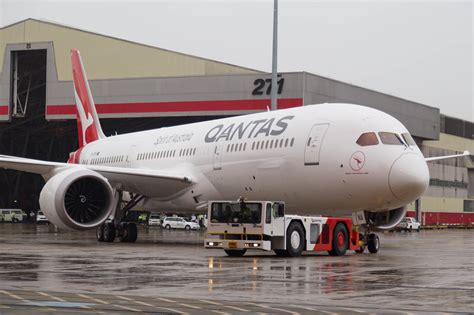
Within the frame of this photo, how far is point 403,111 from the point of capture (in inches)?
2486

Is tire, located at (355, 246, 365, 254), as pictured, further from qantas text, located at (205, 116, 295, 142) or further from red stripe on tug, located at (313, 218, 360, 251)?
qantas text, located at (205, 116, 295, 142)

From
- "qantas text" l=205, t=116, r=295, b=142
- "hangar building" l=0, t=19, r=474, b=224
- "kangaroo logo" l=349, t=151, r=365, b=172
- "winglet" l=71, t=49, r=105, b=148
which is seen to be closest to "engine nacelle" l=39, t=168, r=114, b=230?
"qantas text" l=205, t=116, r=295, b=142

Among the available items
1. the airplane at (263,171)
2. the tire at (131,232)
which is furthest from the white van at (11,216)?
the tire at (131,232)

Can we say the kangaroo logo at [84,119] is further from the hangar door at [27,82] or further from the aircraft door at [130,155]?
the hangar door at [27,82]

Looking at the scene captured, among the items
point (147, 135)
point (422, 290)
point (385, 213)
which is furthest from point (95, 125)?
point (422, 290)

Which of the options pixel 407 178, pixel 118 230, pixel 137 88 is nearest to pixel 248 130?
pixel 407 178

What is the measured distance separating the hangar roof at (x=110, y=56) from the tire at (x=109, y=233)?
26834mm

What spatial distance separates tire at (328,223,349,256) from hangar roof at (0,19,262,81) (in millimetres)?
35035

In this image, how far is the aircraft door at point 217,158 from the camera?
92.1 ft

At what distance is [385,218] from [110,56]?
37.4 meters

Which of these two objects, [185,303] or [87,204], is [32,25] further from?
[185,303]

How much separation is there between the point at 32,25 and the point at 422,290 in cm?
5191

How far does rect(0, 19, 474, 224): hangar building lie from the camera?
173 feet

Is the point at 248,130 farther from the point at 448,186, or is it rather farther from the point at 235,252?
the point at 448,186
